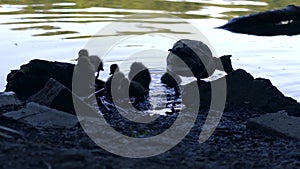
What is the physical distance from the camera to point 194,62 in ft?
33.8

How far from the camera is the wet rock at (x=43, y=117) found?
6365 millimetres

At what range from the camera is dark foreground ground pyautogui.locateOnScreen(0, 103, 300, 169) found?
16.4 ft

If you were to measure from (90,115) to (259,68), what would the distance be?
15.4ft

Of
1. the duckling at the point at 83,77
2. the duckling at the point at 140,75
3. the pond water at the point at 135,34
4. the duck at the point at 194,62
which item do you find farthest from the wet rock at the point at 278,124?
the duck at the point at 194,62

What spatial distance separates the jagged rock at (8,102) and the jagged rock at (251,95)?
85.8 inches

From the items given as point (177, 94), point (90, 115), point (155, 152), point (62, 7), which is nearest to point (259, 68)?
point (177, 94)

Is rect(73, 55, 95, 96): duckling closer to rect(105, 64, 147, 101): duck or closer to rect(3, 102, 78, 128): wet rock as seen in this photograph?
A: rect(105, 64, 147, 101): duck

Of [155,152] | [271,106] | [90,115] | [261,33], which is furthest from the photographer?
[261,33]

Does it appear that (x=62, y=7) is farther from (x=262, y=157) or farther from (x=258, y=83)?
(x=262, y=157)

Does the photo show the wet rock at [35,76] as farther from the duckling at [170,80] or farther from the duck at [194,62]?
the duck at [194,62]

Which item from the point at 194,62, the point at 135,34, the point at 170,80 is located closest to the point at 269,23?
the point at 135,34

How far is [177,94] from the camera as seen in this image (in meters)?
8.90

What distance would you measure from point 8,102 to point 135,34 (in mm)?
7246

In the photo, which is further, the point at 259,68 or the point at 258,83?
the point at 259,68
